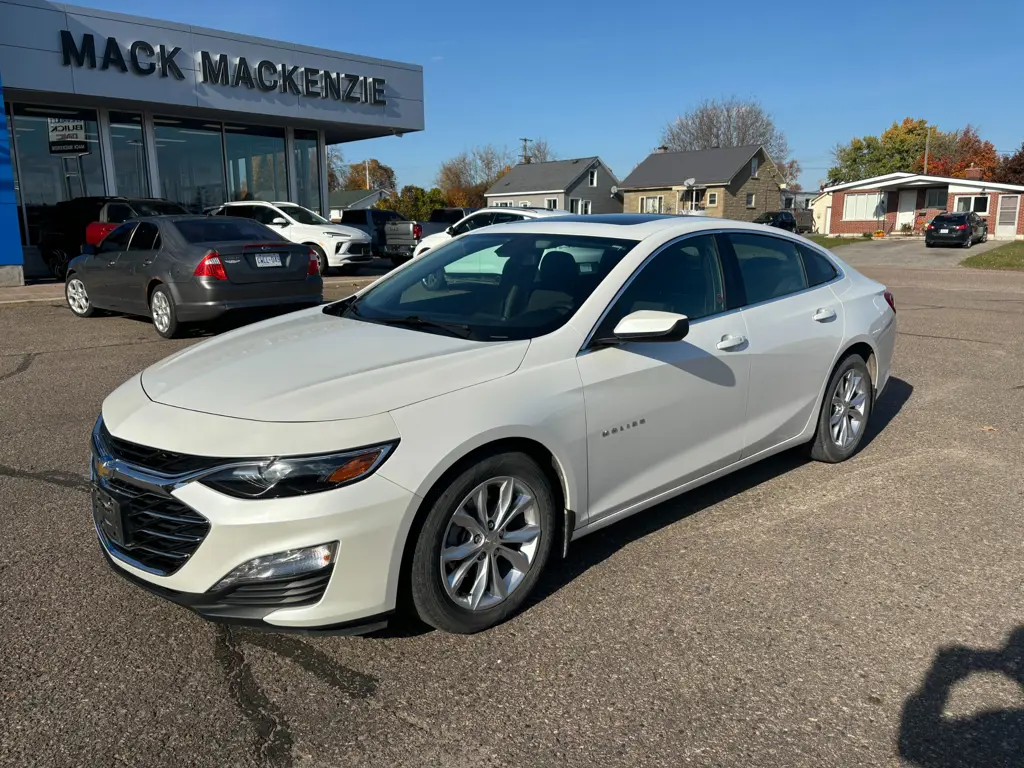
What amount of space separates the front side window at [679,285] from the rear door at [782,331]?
0.19m

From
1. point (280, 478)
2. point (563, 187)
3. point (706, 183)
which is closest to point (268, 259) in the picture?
point (280, 478)

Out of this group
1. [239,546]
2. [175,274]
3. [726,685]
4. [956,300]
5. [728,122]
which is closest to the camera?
[239,546]

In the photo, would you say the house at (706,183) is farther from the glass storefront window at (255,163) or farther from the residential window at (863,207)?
the glass storefront window at (255,163)

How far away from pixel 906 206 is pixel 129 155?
48739 mm

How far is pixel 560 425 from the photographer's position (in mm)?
3230

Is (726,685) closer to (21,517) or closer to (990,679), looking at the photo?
(990,679)

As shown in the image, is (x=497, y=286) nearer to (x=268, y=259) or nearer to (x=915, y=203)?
(x=268, y=259)

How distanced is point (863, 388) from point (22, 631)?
483cm

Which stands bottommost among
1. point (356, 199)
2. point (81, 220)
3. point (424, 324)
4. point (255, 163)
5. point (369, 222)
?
point (424, 324)

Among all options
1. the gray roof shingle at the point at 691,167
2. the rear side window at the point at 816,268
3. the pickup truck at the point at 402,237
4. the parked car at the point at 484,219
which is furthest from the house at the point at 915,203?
the rear side window at the point at 816,268

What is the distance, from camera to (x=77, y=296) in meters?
11.5

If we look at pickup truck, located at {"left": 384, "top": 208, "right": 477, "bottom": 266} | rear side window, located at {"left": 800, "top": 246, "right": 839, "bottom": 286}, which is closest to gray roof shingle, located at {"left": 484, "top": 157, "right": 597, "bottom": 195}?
pickup truck, located at {"left": 384, "top": 208, "right": 477, "bottom": 266}

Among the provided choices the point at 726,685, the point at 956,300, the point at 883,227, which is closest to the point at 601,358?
the point at 726,685

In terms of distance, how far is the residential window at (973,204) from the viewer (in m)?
48.8
